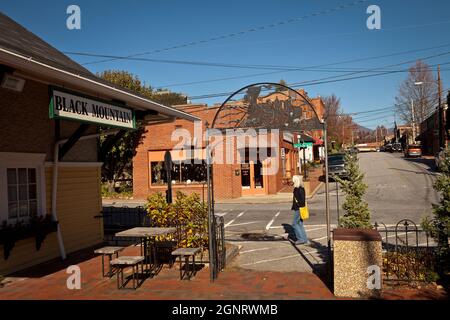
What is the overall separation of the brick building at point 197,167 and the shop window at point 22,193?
46.0ft

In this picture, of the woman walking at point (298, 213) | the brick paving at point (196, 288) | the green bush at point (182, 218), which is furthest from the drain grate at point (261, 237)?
the brick paving at point (196, 288)

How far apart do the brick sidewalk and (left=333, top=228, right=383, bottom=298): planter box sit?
31 centimetres

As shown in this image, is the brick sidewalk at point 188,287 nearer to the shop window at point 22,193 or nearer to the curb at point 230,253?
the curb at point 230,253

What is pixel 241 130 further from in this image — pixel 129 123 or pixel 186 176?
pixel 186 176

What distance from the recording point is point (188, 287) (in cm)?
689

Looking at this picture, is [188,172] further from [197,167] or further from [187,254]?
[187,254]

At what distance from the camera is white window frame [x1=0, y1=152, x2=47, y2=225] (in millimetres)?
8125

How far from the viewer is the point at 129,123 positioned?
948 centimetres

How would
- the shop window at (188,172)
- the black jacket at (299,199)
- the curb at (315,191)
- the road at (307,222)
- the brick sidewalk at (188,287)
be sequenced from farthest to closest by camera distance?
the shop window at (188,172) → the curb at (315,191) → the black jacket at (299,199) → the road at (307,222) → the brick sidewalk at (188,287)

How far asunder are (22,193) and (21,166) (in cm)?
59

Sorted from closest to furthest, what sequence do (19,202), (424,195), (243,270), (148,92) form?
(243,270) < (19,202) < (424,195) < (148,92)

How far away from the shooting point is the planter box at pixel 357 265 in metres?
6.04
